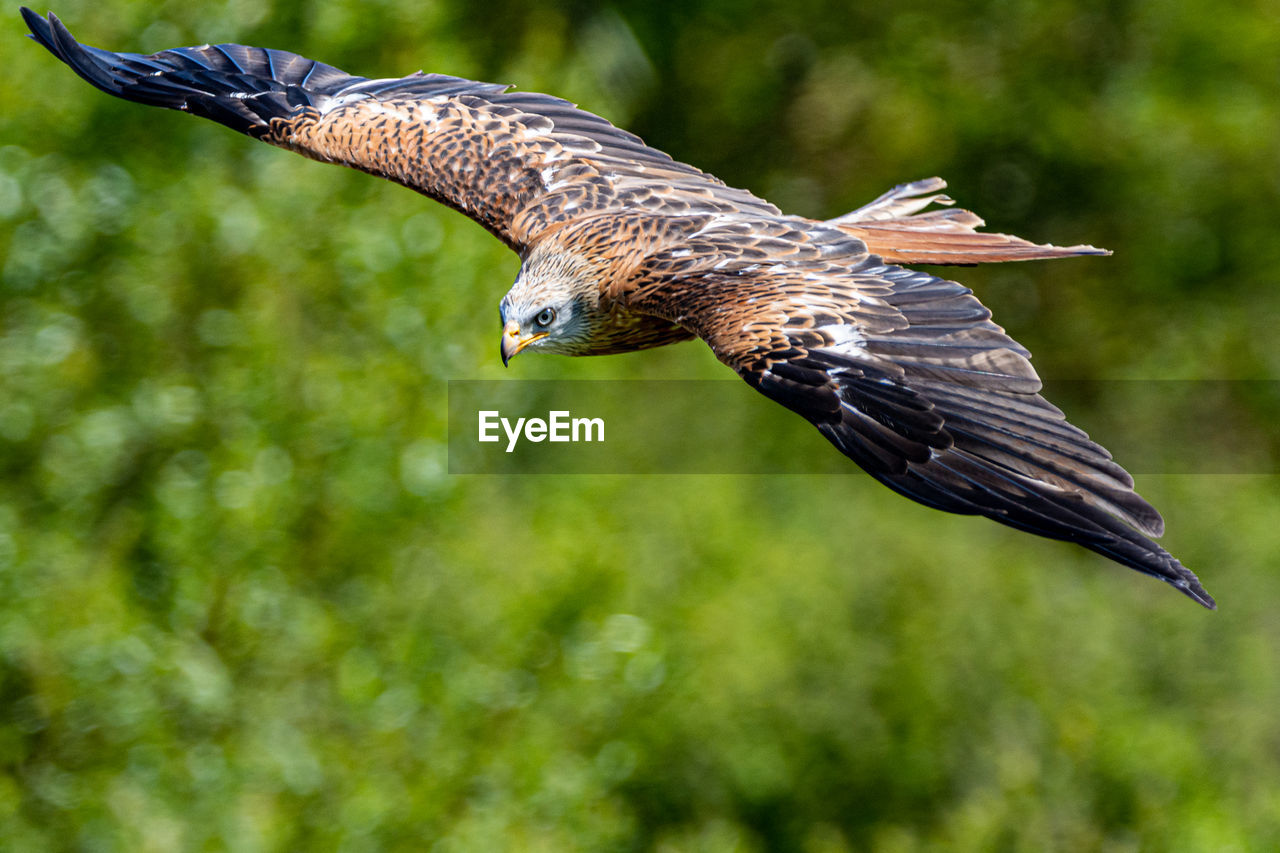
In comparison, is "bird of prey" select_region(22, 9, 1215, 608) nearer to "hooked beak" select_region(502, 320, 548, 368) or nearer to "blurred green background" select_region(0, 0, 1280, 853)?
"hooked beak" select_region(502, 320, 548, 368)

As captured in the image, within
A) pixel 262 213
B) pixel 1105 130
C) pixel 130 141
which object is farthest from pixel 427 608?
pixel 1105 130

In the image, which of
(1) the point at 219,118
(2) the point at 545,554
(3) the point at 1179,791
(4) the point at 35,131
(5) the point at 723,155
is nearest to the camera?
(1) the point at 219,118

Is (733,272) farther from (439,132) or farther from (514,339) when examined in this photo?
(439,132)

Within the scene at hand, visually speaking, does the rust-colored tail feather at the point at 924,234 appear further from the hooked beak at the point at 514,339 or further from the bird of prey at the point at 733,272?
the hooked beak at the point at 514,339

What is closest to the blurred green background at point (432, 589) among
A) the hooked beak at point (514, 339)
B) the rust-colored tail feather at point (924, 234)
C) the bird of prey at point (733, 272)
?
the bird of prey at point (733, 272)

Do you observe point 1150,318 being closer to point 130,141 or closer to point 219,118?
point 130,141

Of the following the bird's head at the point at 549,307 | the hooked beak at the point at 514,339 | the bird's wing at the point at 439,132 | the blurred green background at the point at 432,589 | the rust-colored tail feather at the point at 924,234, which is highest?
the bird's wing at the point at 439,132

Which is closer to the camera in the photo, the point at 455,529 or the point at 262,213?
the point at 262,213
